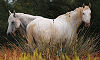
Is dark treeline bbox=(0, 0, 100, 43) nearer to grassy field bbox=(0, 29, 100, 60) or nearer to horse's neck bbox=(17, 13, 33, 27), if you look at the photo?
horse's neck bbox=(17, 13, 33, 27)

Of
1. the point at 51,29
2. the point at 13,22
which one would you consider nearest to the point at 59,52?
the point at 51,29

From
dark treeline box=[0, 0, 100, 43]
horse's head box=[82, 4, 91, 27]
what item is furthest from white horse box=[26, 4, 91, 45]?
dark treeline box=[0, 0, 100, 43]

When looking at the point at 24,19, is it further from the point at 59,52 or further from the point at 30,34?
the point at 59,52

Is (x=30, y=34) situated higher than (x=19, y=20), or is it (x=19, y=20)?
(x=19, y=20)

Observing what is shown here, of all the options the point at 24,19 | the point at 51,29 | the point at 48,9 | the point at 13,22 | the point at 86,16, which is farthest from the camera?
the point at 48,9

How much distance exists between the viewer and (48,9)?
Answer: 7.77 metres

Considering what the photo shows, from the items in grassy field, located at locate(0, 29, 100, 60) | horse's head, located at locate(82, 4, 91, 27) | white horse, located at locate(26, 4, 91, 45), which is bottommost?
grassy field, located at locate(0, 29, 100, 60)

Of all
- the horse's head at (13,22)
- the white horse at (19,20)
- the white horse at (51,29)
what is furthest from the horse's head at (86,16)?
the horse's head at (13,22)

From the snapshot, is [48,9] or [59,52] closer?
[59,52]

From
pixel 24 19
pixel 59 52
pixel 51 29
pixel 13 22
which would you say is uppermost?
pixel 24 19

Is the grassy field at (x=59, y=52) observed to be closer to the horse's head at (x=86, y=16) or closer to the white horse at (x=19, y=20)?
the horse's head at (x=86, y=16)

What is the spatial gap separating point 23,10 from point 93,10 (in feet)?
11.8

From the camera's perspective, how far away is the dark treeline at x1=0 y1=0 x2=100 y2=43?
6188 mm

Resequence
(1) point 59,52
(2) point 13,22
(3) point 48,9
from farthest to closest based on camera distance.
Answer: (3) point 48,9
(2) point 13,22
(1) point 59,52
